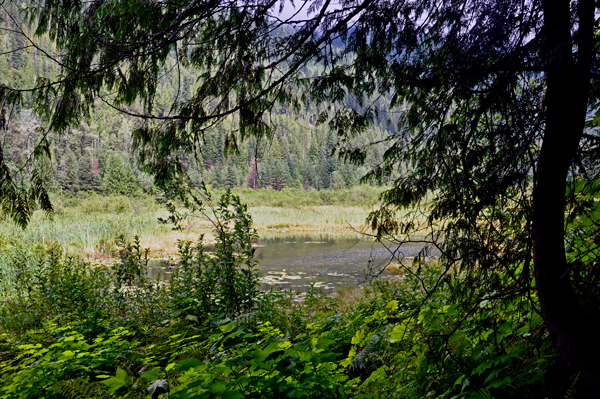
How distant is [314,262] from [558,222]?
9.74 m

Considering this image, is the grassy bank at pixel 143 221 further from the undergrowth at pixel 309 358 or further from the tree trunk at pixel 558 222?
the tree trunk at pixel 558 222

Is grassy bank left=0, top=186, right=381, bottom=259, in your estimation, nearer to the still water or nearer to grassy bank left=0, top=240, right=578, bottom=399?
grassy bank left=0, top=240, right=578, bottom=399

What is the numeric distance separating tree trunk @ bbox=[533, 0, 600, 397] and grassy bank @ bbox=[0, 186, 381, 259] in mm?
936

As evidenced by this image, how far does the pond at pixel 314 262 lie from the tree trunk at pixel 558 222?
4.20 metres

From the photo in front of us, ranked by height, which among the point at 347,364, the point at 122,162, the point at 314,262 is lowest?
the point at 314,262

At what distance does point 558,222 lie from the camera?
4.42ft

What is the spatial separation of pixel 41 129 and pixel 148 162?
2.15 ft

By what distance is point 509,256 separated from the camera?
4.85 feet

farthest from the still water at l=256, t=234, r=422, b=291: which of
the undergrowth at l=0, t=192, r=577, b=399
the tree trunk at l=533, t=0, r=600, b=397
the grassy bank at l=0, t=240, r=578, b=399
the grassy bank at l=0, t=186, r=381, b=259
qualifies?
the tree trunk at l=533, t=0, r=600, b=397

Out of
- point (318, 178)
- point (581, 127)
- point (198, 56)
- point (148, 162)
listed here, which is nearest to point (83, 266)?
point (148, 162)

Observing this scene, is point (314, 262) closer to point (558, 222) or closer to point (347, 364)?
point (347, 364)

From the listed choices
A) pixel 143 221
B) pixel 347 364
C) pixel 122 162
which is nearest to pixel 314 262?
pixel 143 221

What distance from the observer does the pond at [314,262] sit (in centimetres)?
823

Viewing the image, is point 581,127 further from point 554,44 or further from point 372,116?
point 372,116
